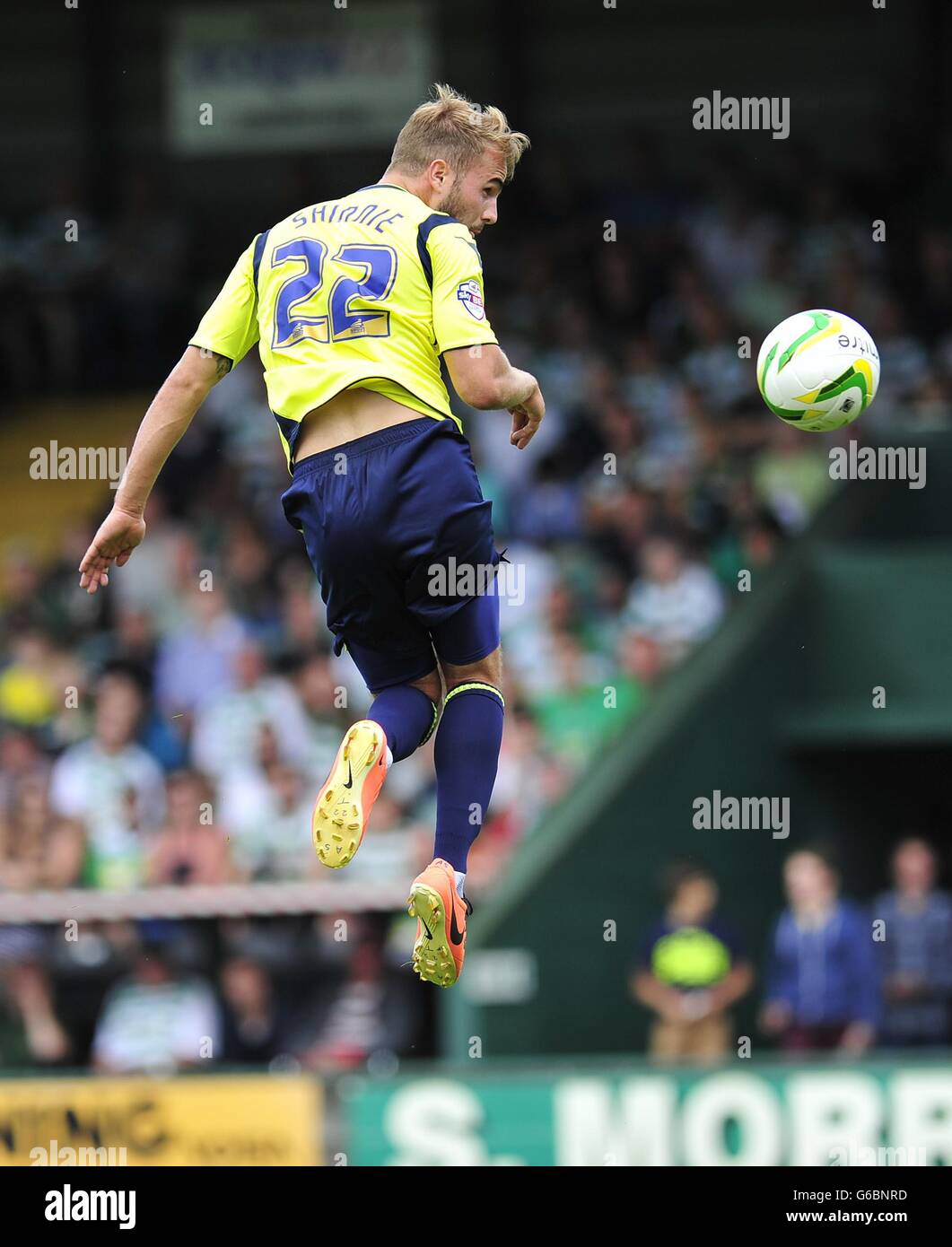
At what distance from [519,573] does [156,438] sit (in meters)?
7.17

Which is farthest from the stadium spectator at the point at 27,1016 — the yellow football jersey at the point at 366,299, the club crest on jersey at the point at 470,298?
the club crest on jersey at the point at 470,298

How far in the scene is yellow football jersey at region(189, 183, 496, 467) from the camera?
6027 mm

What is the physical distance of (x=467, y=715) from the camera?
6324mm

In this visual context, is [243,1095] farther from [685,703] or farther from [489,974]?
[685,703]

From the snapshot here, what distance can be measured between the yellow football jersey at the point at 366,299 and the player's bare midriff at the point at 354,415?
0.03 meters

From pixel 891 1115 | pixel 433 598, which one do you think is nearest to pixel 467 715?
pixel 433 598

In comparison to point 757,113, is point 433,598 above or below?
below

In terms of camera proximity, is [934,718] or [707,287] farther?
[707,287]

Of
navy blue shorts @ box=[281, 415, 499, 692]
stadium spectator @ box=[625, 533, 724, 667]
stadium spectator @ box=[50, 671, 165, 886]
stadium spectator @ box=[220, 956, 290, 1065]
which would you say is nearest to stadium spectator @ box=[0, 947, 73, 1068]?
stadium spectator @ box=[50, 671, 165, 886]

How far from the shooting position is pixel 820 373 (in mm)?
6836

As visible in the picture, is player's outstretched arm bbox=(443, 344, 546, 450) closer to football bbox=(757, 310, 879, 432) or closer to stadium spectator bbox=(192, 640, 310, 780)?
football bbox=(757, 310, 879, 432)

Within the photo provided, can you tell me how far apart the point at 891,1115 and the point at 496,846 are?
3170 millimetres

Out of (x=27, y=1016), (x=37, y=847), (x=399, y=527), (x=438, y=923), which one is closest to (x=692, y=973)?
(x=27, y=1016)

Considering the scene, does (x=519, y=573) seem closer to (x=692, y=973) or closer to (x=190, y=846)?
(x=190, y=846)
